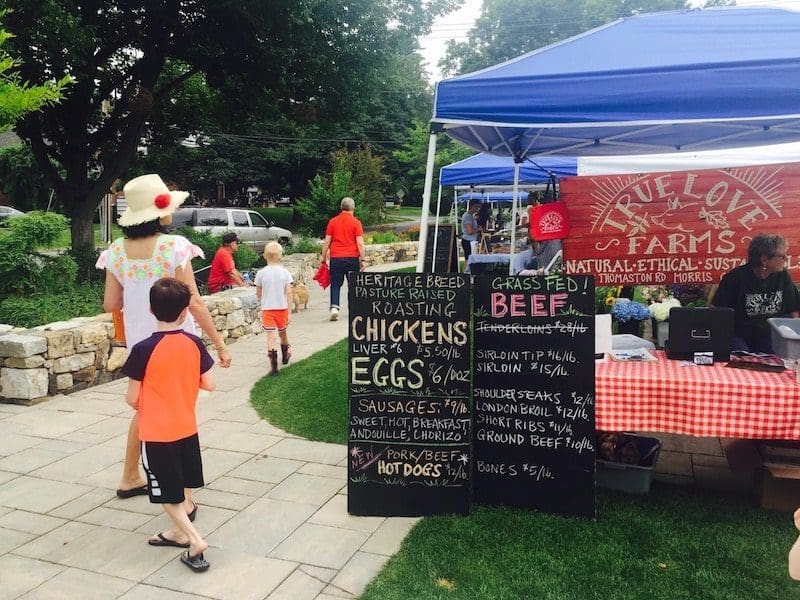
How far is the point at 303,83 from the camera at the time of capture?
12781 mm

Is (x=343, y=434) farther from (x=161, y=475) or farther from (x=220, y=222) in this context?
(x=220, y=222)

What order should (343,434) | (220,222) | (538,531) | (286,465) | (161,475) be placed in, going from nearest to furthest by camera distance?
(161,475) < (538,531) < (286,465) < (343,434) < (220,222)

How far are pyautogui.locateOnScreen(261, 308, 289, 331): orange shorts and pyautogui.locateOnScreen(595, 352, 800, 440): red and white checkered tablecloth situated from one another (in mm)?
4032

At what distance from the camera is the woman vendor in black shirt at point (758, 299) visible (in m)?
4.63

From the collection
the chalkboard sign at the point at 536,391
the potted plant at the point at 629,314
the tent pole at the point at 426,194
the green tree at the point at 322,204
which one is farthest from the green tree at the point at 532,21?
the chalkboard sign at the point at 536,391

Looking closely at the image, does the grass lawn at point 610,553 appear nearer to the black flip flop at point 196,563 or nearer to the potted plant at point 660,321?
the black flip flop at point 196,563

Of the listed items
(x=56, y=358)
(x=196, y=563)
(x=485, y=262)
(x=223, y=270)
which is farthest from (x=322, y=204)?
(x=196, y=563)

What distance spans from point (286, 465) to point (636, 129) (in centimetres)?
405

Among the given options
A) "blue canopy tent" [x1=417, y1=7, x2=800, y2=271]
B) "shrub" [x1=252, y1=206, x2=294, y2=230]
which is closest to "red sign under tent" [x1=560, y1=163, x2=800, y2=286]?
"blue canopy tent" [x1=417, y1=7, x2=800, y2=271]

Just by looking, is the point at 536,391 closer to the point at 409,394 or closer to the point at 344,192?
the point at 409,394

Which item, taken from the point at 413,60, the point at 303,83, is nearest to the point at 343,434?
the point at 303,83

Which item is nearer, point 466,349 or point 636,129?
point 466,349

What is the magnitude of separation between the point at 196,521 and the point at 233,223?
20102 millimetres

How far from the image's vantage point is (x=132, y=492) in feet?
13.2
